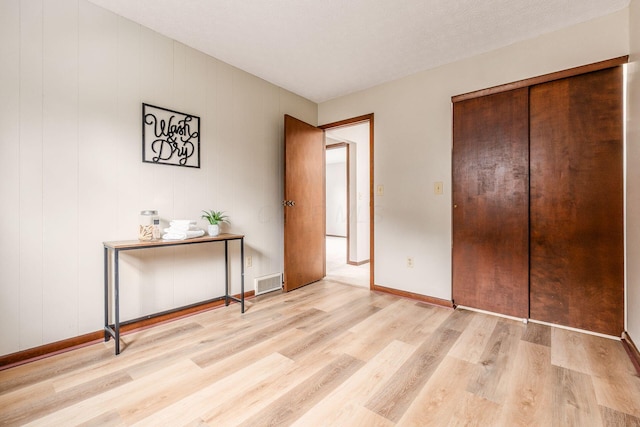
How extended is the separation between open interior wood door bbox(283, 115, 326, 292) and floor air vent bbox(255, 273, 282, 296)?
117 millimetres

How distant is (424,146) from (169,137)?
2.38m

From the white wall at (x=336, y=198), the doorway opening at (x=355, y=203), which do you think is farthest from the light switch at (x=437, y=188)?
the white wall at (x=336, y=198)

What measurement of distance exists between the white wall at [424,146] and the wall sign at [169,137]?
6.17ft

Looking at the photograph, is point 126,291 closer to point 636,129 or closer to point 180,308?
point 180,308

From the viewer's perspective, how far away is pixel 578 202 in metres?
2.16

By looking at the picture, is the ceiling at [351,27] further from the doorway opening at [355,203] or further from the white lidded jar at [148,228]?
the doorway opening at [355,203]

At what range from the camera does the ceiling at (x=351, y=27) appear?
77.7 inches

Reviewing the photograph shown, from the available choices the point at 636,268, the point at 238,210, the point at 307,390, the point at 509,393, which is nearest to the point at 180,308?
the point at 238,210

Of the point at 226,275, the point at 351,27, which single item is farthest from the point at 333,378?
the point at 351,27

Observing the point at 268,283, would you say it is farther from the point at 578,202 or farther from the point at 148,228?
the point at 578,202

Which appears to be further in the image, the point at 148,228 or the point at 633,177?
the point at 148,228

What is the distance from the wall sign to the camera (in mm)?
2250

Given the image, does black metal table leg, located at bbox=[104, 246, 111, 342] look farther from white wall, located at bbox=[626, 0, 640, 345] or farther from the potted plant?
white wall, located at bbox=[626, 0, 640, 345]

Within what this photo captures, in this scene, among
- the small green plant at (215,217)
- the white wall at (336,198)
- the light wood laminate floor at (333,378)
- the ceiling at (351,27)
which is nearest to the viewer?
the light wood laminate floor at (333,378)
